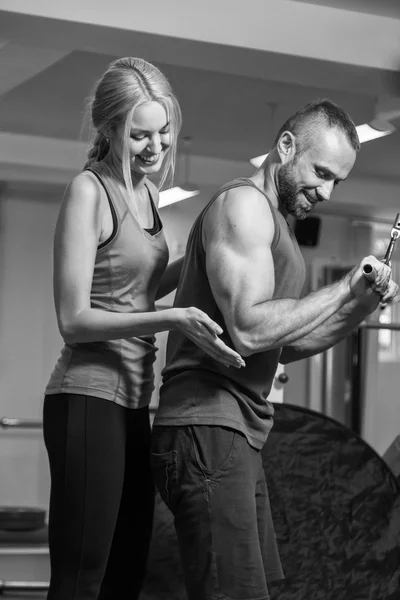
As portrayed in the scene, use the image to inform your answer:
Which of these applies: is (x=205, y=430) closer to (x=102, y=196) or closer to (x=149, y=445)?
(x=149, y=445)

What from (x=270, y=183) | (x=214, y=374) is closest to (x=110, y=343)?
(x=214, y=374)

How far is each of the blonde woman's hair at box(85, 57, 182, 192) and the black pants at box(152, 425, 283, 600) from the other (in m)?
0.48

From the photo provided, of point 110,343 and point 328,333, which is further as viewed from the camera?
point 328,333

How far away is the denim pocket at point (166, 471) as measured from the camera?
1608mm

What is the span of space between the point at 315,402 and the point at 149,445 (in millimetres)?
6705

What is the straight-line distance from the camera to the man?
1564mm

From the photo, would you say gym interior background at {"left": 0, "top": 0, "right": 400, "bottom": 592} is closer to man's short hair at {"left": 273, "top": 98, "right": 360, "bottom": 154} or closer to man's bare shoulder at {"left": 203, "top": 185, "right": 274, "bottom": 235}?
man's short hair at {"left": 273, "top": 98, "right": 360, "bottom": 154}

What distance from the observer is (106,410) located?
5.32ft

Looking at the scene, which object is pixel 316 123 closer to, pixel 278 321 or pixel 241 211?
pixel 241 211

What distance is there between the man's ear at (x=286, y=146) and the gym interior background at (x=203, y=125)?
4.81 ft

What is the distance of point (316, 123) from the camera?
1748mm

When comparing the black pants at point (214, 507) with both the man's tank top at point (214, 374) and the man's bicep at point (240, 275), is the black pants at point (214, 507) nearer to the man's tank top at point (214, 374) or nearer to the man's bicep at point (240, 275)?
the man's tank top at point (214, 374)

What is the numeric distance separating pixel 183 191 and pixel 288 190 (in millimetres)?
5097

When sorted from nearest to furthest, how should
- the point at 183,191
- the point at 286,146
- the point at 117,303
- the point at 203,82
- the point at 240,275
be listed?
the point at 240,275
the point at 117,303
the point at 286,146
the point at 203,82
the point at 183,191
